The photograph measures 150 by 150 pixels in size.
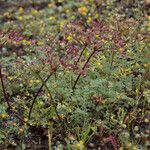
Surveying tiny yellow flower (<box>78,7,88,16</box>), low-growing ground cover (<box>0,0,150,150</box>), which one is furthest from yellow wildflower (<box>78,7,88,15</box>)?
low-growing ground cover (<box>0,0,150,150</box>)

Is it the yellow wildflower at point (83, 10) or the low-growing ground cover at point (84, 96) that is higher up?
the yellow wildflower at point (83, 10)

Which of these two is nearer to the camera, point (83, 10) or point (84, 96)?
point (84, 96)

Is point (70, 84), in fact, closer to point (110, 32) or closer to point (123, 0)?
point (110, 32)

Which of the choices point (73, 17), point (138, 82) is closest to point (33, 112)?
point (138, 82)

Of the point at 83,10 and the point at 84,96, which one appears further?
the point at 83,10

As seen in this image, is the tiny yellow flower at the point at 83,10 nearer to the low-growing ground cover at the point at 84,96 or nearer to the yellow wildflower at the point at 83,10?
the yellow wildflower at the point at 83,10

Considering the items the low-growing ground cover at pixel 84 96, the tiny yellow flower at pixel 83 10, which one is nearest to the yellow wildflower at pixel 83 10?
the tiny yellow flower at pixel 83 10

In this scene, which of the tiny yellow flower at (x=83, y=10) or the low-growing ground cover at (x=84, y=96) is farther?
the tiny yellow flower at (x=83, y=10)

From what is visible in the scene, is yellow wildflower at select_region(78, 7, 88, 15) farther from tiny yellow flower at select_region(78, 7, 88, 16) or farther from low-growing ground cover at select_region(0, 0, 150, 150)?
low-growing ground cover at select_region(0, 0, 150, 150)

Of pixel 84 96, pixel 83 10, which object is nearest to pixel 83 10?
pixel 83 10

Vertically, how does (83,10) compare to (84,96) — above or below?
above

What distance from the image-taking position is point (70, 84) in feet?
12.5

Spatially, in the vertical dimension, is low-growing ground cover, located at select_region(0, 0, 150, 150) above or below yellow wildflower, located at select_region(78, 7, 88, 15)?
below

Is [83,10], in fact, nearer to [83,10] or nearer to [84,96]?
[83,10]
